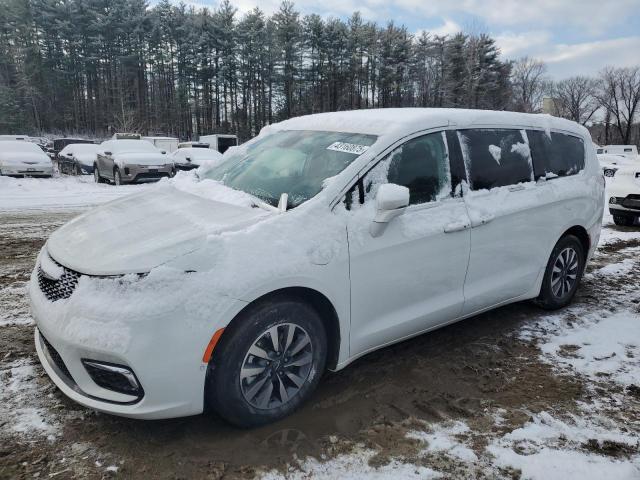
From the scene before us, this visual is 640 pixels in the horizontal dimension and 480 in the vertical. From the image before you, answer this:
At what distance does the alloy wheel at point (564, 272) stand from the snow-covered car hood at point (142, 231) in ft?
10.1

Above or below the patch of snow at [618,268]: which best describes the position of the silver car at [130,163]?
above

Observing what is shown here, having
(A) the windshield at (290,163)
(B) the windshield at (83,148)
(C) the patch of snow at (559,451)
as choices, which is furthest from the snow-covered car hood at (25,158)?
(C) the patch of snow at (559,451)

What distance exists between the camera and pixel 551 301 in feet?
15.2

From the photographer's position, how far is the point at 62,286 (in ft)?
8.41

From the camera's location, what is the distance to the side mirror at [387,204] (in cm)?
289

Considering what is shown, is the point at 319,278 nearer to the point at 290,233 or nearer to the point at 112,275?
the point at 290,233

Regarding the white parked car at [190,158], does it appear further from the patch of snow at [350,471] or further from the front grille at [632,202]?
the patch of snow at [350,471]

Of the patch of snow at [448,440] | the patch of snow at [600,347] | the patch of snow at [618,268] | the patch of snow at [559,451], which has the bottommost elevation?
the patch of snow at [559,451]

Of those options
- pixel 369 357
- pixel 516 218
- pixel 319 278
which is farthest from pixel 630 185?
pixel 319 278

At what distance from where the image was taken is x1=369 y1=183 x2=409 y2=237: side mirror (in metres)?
2.89

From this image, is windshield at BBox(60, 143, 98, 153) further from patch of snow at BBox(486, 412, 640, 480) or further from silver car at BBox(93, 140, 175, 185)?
patch of snow at BBox(486, 412, 640, 480)

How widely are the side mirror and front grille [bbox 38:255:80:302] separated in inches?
66.0

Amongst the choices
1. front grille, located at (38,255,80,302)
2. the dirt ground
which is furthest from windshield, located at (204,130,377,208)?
the dirt ground

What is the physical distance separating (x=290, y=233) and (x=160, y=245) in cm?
70
